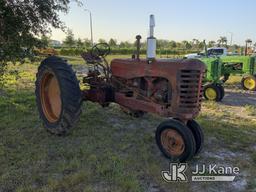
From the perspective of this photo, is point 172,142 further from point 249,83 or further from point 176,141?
point 249,83

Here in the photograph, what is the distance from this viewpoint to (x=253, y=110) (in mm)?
8352

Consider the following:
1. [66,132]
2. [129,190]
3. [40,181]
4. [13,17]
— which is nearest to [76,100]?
[66,132]

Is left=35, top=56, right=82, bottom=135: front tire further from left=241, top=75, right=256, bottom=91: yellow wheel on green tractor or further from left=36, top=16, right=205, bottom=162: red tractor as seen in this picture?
left=241, top=75, right=256, bottom=91: yellow wheel on green tractor

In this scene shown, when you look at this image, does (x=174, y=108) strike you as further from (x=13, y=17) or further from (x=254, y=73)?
(x=254, y=73)

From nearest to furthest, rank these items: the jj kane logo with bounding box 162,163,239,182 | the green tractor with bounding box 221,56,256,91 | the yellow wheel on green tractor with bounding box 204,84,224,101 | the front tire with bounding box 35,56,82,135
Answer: the jj kane logo with bounding box 162,163,239,182, the front tire with bounding box 35,56,82,135, the yellow wheel on green tractor with bounding box 204,84,224,101, the green tractor with bounding box 221,56,256,91

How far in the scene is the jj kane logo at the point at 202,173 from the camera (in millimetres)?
4215

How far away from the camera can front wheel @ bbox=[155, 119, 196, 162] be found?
177 inches

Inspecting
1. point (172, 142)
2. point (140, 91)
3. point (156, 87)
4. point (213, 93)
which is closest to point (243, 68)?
point (213, 93)

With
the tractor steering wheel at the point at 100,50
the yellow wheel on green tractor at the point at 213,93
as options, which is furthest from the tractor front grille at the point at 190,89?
the yellow wheel on green tractor at the point at 213,93

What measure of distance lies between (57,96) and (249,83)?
28.5ft

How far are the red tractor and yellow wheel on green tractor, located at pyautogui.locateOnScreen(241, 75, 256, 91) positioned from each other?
7.79m

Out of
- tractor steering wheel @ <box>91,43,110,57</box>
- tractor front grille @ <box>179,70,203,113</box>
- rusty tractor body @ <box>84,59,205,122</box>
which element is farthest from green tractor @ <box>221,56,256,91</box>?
tractor front grille @ <box>179,70,203,113</box>

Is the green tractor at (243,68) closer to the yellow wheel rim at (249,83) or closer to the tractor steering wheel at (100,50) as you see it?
the yellow wheel rim at (249,83)

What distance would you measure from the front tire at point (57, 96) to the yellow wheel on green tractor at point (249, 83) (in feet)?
28.1
